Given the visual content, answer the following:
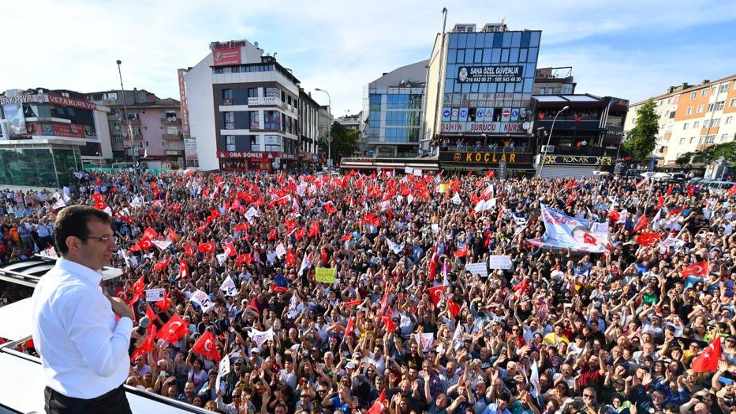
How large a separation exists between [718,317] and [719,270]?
7.73 feet

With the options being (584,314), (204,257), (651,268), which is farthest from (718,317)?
(204,257)

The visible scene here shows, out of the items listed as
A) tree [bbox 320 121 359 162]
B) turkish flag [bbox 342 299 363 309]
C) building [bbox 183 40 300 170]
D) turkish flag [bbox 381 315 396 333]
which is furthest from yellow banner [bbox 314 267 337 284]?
tree [bbox 320 121 359 162]

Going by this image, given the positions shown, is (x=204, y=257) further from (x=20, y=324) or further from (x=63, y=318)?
(x=63, y=318)

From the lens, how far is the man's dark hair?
1.69m

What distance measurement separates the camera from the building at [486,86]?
41312 millimetres

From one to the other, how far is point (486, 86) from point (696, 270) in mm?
39847

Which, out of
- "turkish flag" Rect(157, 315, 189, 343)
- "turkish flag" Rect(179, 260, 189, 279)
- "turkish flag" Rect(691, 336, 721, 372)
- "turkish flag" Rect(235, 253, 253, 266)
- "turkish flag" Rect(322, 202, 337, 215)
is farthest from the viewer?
"turkish flag" Rect(322, 202, 337, 215)

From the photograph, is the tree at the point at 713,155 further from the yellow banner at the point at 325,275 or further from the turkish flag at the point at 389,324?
the turkish flag at the point at 389,324

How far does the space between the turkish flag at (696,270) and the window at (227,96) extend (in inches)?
1740

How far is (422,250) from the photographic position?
11734mm

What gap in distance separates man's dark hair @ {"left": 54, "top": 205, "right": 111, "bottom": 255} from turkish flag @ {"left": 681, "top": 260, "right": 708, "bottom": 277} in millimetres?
11452

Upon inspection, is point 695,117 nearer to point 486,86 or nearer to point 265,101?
point 486,86

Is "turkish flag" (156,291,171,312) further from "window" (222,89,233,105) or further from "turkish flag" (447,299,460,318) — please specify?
"window" (222,89,233,105)

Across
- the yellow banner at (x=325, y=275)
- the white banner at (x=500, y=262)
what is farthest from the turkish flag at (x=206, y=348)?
the white banner at (x=500, y=262)
